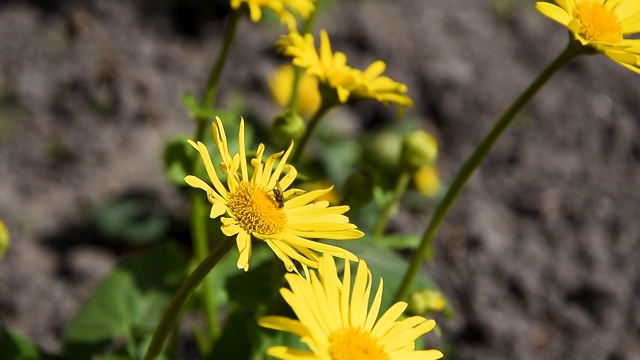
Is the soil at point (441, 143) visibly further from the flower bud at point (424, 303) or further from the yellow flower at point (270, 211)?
the yellow flower at point (270, 211)

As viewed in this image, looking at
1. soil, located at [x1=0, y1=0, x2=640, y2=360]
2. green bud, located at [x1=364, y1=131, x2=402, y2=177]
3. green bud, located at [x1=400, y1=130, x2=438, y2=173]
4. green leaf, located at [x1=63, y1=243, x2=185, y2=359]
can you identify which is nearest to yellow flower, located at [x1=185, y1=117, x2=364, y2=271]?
green bud, located at [x1=400, y1=130, x2=438, y2=173]

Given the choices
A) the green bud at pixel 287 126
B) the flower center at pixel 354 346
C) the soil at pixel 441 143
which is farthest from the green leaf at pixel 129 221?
the flower center at pixel 354 346

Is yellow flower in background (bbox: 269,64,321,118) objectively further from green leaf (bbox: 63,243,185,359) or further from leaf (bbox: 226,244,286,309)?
leaf (bbox: 226,244,286,309)

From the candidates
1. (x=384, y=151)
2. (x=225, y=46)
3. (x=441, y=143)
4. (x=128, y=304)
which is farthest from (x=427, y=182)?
(x=225, y=46)

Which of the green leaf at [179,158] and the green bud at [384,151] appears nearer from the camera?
the green leaf at [179,158]

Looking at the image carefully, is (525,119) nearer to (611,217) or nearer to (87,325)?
(611,217)
